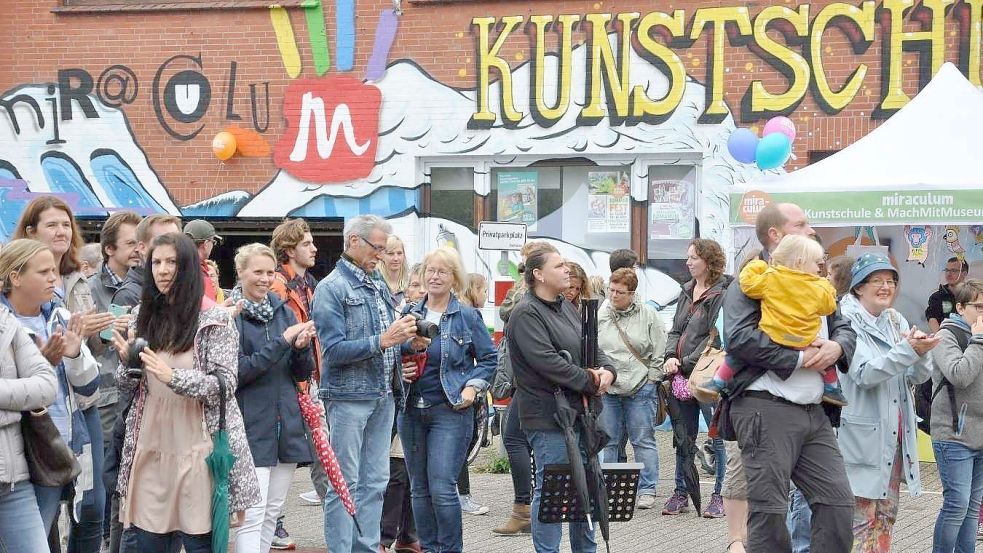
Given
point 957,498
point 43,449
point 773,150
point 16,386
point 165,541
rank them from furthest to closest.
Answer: point 773,150, point 957,498, point 165,541, point 43,449, point 16,386

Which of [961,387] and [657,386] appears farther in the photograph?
[657,386]

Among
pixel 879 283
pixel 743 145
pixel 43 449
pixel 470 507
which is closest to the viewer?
pixel 43 449

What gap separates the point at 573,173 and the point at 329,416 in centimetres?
785

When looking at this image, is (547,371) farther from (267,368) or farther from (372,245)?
(267,368)

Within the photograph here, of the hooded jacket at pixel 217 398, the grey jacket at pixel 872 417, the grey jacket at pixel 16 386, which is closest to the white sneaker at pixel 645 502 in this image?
the grey jacket at pixel 872 417

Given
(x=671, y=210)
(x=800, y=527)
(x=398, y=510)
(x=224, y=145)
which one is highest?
(x=224, y=145)

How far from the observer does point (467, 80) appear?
14.5 m

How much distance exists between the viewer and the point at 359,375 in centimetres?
713

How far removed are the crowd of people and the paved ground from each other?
1.23ft

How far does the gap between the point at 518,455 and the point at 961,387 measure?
2.96 metres

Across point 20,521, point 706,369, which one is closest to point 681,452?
point 706,369

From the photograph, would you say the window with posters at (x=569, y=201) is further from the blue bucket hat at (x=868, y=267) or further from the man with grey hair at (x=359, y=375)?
the blue bucket hat at (x=868, y=267)

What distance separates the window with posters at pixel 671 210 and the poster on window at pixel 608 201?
0.29 m

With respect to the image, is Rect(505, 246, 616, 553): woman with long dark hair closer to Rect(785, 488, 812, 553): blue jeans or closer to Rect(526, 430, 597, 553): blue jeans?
Rect(526, 430, 597, 553): blue jeans
